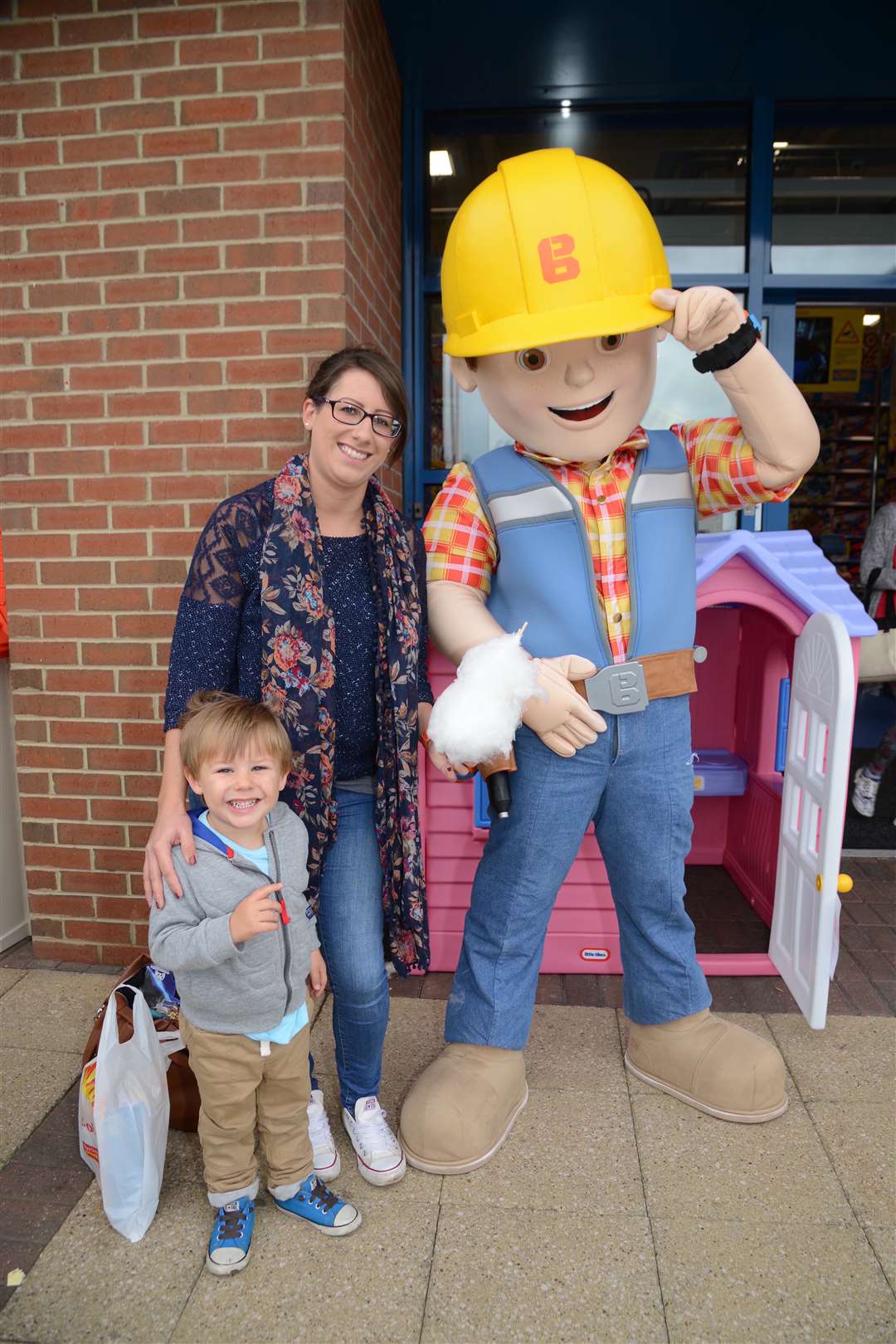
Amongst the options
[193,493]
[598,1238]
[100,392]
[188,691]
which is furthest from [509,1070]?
[100,392]

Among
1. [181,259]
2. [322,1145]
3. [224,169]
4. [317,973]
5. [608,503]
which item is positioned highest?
[224,169]

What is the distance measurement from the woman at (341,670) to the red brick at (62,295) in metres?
1.37

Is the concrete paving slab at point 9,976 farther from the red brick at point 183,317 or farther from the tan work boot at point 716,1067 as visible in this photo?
the red brick at point 183,317

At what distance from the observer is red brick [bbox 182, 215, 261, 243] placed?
2902 mm

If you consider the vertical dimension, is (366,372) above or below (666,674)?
above

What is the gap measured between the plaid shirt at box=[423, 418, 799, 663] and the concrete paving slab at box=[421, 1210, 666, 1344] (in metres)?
1.27

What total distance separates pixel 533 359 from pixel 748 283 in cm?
277

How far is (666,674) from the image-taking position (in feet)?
7.22

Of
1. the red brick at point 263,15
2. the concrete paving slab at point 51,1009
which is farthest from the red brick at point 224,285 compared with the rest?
the concrete paving slab at point 51,1009

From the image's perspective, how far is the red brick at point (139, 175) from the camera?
292cm

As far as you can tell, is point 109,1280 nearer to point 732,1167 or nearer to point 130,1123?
point 130,1123

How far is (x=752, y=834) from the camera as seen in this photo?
3693mm

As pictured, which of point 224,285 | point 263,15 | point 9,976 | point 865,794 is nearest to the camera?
point 263,15

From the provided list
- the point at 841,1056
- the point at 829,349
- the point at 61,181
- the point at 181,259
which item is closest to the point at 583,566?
the point at 841,1056
